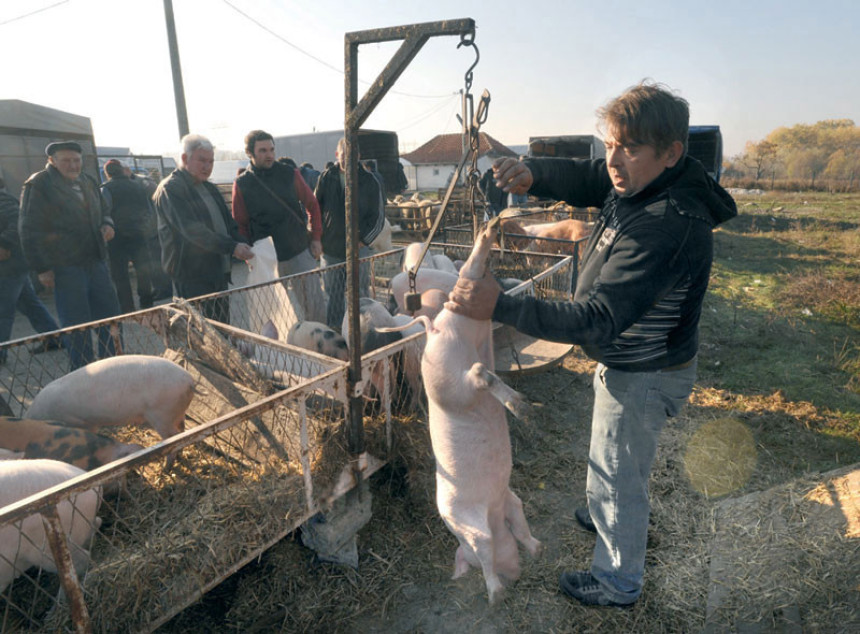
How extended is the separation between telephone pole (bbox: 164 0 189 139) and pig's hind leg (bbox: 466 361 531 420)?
9.91 meters

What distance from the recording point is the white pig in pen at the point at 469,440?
86.4 inches

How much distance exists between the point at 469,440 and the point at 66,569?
5.24 feet

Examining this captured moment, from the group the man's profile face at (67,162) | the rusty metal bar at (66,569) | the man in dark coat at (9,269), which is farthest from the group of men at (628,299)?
→ the man in dark coat at (9,269)

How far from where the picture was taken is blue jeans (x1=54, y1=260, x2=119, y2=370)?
4.80 m

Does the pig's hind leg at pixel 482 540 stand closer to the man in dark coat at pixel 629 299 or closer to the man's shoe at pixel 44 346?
the man in dark coat at pixel 629 299

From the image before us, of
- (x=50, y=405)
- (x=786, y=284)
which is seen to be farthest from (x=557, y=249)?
(x=50, y=405)

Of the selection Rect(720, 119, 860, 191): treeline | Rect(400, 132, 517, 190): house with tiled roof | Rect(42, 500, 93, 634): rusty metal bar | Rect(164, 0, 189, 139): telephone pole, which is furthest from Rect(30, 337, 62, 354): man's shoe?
Rect(720, 119, 860, 191): treeline

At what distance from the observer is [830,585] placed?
253cm

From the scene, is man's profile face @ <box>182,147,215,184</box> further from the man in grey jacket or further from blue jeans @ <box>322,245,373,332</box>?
blue jeans @ <box>322,245,373,332</box>

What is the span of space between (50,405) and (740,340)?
7.08 metres

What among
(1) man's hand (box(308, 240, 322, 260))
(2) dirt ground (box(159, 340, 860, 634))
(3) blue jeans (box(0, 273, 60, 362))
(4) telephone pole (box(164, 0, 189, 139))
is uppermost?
(4) telephone pole (box(164, 0, 189, 139))

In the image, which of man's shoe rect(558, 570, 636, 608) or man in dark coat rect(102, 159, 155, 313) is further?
man in dark coat rect(102, 159, 155, 313)

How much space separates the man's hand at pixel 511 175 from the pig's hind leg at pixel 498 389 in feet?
3.04

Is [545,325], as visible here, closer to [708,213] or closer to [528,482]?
[708,213]
